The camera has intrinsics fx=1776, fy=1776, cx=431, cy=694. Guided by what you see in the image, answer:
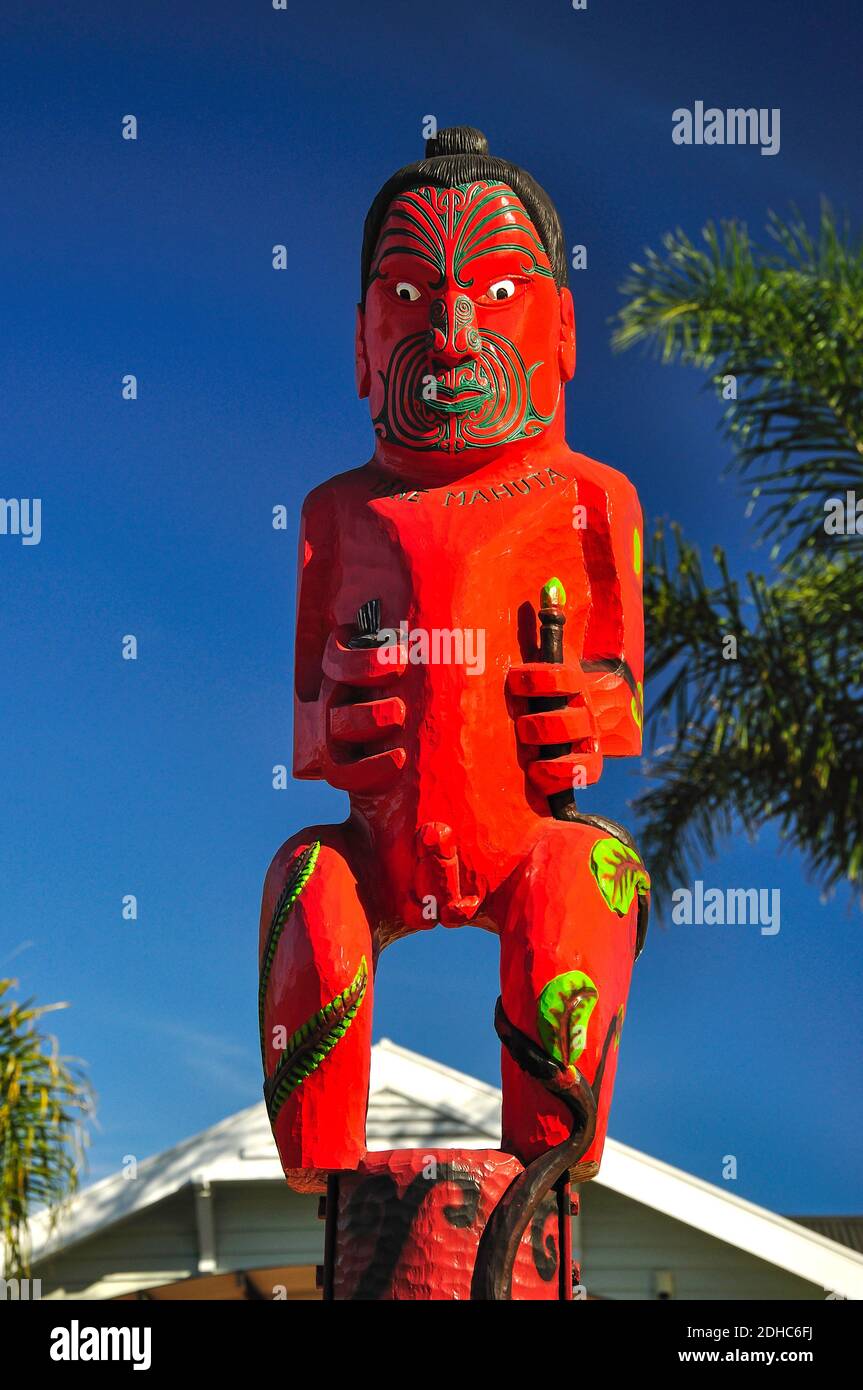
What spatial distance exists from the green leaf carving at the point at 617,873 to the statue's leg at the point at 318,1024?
2.64ft

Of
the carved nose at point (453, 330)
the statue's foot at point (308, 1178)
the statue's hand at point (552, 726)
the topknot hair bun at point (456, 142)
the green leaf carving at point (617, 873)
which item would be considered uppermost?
the topknot hair bun at point (456, 142)

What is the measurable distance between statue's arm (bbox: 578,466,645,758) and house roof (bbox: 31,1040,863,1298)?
349 centimetres

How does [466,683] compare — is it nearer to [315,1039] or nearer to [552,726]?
[552,726]

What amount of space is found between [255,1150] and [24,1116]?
1219mm

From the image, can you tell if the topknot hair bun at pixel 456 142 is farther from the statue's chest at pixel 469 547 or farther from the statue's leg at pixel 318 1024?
the statue's leg at pixel 318 1024

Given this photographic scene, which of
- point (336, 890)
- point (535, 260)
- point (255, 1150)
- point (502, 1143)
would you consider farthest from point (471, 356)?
point (255, 1150)

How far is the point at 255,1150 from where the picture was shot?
30.9ft

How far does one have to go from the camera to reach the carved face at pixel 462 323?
6391mm

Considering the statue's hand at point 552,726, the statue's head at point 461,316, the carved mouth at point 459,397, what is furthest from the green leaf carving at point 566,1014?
the carved mouth at point 459,397

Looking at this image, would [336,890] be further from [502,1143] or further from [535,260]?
[535,260]

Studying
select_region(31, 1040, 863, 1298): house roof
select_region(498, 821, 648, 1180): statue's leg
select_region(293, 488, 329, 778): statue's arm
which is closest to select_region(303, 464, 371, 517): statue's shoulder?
select_region(293, 488, 329, 778): statue's arm

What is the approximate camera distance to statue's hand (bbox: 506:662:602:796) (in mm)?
6039

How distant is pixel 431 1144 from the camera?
9680mm
